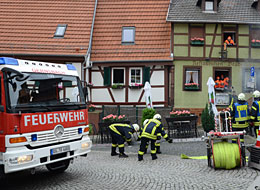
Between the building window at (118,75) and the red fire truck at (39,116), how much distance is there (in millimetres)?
11829

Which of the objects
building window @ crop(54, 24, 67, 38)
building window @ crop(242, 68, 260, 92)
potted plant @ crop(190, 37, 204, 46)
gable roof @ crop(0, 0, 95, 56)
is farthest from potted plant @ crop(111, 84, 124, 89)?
building window @ crop(242, 68, 260, 92)

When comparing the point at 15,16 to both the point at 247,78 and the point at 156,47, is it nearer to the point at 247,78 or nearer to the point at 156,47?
the point at 156,47

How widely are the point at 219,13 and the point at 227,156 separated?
13.6 meters

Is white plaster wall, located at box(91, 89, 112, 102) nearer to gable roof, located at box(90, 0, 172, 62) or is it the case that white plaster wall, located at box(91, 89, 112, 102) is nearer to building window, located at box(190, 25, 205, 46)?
gable roof, located at box(90, 0, 172, 62)

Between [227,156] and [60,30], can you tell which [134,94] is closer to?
[60,30]

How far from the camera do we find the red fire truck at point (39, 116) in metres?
5.92

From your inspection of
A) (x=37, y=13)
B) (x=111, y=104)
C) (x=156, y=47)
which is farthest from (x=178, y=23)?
(x=37, y=13)

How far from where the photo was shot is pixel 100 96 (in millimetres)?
19672

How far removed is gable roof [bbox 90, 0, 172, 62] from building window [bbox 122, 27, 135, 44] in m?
0.22

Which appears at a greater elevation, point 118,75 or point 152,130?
point 118,75

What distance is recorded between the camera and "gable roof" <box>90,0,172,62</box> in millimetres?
19391

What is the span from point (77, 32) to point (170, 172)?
14.4 meters

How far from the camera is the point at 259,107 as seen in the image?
10219 millimetres

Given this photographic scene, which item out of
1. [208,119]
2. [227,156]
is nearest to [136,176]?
[227,156]
